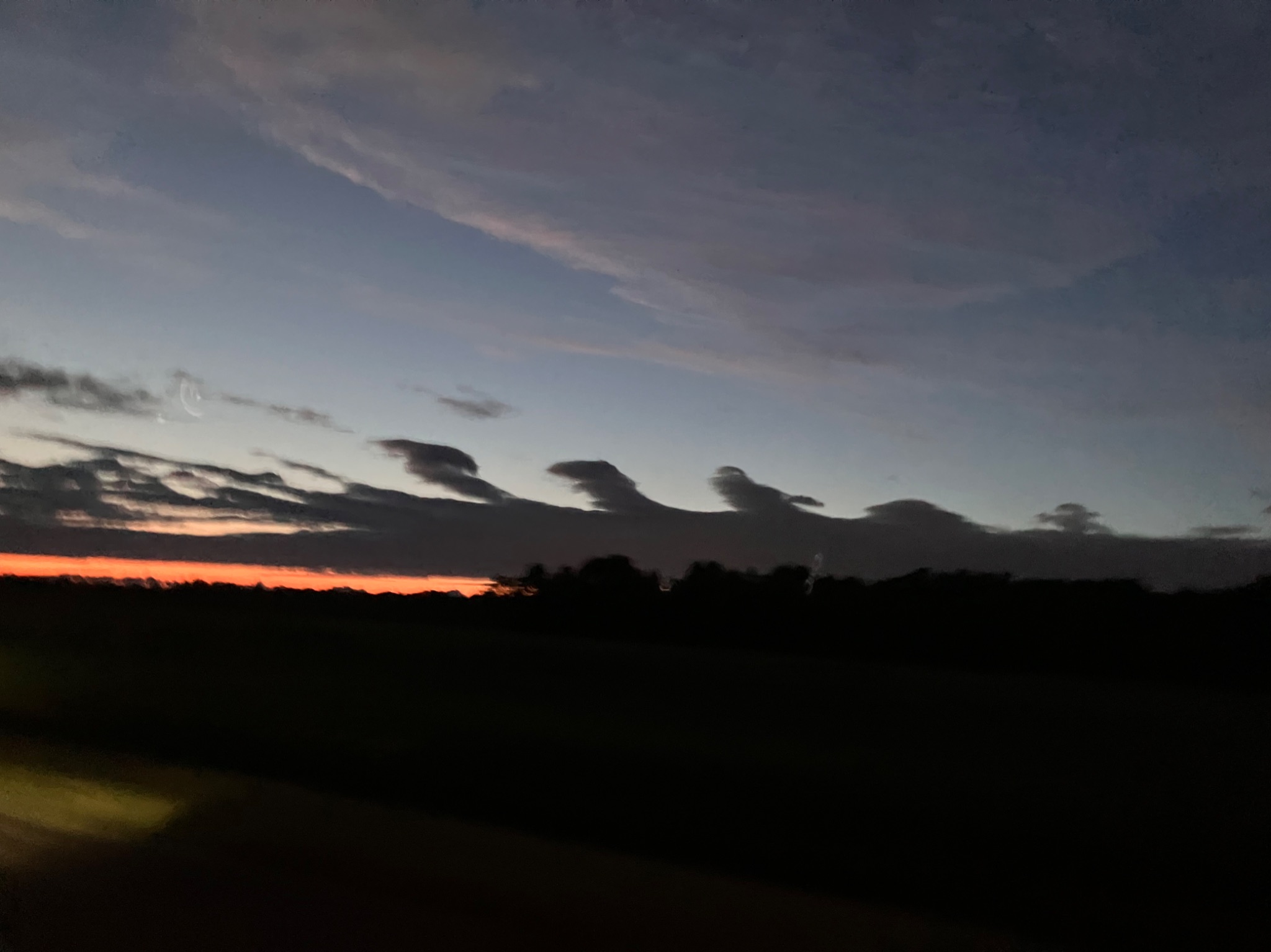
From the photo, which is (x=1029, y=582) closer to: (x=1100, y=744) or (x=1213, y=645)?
(x=1213, y=645)

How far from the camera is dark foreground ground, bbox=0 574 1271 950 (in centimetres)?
777

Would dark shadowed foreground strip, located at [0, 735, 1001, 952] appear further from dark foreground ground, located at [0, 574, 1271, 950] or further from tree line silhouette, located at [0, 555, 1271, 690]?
tree line silhouette, located at [0, 555, 1271, 690]

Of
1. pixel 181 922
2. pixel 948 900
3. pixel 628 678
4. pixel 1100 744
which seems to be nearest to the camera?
pixel 181 922

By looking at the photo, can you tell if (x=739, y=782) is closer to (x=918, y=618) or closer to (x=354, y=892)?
(x=354, y=892)

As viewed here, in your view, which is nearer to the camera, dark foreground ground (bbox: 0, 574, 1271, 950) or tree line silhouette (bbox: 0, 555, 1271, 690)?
dark foreground ground (bbox: 0, 574, 1271, 950)

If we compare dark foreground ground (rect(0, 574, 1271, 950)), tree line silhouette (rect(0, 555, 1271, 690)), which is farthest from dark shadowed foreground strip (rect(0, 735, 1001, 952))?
tree line silhouette (rect(0, 555, 1271, 690))

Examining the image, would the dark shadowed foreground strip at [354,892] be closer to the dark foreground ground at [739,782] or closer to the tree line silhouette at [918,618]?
the dark foreground ground at [739,782]

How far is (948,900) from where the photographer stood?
8414mm

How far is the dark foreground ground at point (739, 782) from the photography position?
7773 millimetres

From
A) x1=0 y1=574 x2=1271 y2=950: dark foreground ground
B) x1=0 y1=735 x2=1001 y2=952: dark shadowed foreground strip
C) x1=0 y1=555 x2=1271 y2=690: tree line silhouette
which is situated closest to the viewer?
x1=0 y1=735 x2=1001 y2=952: dark shadowed foreground strip

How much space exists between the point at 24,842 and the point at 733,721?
14.2m

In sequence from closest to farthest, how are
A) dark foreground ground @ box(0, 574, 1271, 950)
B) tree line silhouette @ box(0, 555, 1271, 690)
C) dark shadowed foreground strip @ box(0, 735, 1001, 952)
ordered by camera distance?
dark shadowed foreground strip @ box(0, 735, 1001, 952)
dark foreground ground @ box(0, 574, 1271, 950)
tree line silhouette @ box(0, 555, 1271, 690)

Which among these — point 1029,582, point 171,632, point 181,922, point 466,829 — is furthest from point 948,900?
point 171,632

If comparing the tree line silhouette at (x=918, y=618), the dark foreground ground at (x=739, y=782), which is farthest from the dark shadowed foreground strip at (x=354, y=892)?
the tree line silhouette at (x=918, y=618)
